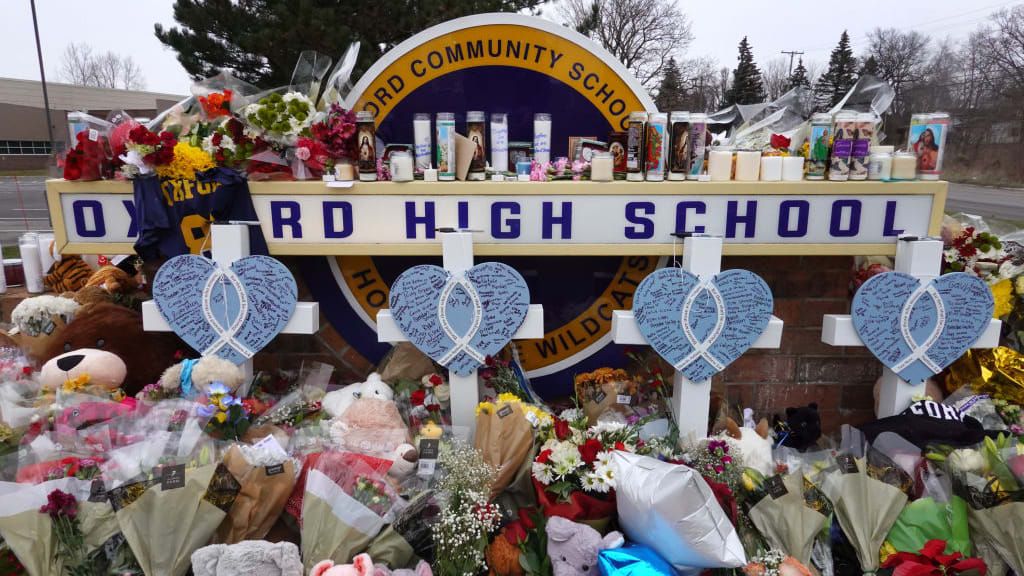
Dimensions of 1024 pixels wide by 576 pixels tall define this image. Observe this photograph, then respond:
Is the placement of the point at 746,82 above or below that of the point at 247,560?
above

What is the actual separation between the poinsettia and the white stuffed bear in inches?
75.6

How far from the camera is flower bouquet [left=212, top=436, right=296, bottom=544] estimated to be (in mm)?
1949

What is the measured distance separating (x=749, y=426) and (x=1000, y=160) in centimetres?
2461

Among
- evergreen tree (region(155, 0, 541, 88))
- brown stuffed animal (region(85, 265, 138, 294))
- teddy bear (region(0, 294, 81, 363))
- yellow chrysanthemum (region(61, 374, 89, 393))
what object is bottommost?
yellow chrysanthemum (region(61, 374, 89, 393))

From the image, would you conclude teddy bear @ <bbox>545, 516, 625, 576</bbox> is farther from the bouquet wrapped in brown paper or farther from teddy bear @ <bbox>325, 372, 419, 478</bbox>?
teddy bear @ <bbox>325, 372, 419, 478</bbox>

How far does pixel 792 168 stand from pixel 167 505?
2.57 metres

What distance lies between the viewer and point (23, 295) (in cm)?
404

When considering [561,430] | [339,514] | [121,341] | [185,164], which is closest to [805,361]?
[561,430]

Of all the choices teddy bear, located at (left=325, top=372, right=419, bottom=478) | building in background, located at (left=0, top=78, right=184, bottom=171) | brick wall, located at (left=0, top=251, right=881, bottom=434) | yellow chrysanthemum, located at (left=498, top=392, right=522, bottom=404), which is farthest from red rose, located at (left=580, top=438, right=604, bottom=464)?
building in background, located at (left=0, top=78, right=184, bottom=171)

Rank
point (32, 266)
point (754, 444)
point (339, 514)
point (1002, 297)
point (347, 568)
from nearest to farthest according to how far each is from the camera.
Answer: point (347, 568)
point (339, 514)
point (754, 444)
point (1002, 297)
point (32, 266)

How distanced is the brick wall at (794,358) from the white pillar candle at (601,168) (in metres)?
0.84

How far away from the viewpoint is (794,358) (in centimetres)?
301

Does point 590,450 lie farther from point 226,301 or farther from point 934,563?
point 226,301

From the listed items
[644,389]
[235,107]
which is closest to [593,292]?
[644,389]
